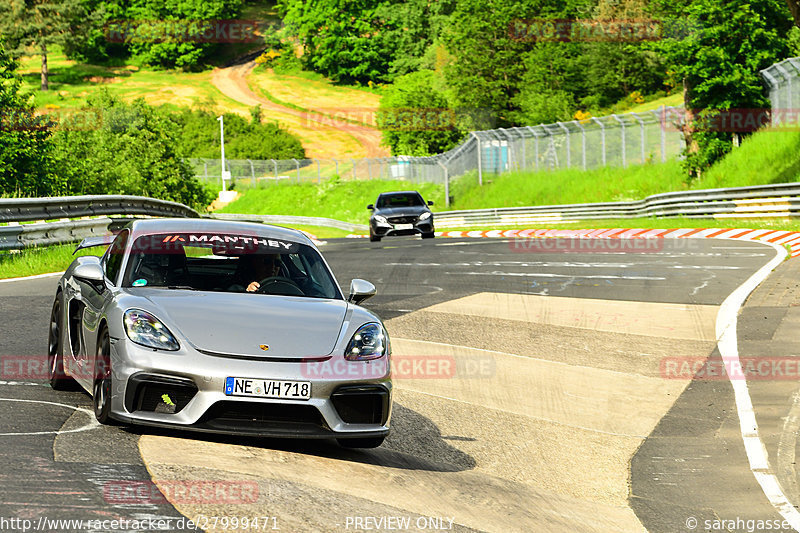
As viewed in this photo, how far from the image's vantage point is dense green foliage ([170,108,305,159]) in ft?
336

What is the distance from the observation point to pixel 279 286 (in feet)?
25.1

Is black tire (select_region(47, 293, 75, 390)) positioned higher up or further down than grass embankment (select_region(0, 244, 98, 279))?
higher up

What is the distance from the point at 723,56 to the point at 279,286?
34066mm

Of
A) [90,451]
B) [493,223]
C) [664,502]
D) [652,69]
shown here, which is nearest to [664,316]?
[664,502]

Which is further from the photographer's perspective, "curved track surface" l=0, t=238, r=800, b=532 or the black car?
the black car

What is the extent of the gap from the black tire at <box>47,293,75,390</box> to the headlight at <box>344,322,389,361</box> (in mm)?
2537

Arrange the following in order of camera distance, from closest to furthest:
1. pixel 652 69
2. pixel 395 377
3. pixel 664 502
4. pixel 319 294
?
pixel 664 502 → pixel 319 294 → pixel 395 377 → pixel 652 69

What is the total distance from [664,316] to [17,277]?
31.7 ft

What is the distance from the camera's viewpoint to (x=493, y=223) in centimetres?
4775

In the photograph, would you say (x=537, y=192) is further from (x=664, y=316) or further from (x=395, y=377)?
(x=395, y=377)

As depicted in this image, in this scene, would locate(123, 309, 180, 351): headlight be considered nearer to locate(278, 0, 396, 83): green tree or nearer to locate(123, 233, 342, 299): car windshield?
locate(123, 233, 342, 299): car windshield

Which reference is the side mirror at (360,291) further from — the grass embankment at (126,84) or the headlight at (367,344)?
the grass embankment at (126,84)

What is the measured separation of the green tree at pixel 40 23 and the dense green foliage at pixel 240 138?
93.3 feet

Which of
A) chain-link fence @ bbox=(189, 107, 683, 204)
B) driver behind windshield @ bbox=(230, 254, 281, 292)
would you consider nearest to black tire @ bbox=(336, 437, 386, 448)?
driver behind windshield @ bbox=(230, 254, 281, 292)
